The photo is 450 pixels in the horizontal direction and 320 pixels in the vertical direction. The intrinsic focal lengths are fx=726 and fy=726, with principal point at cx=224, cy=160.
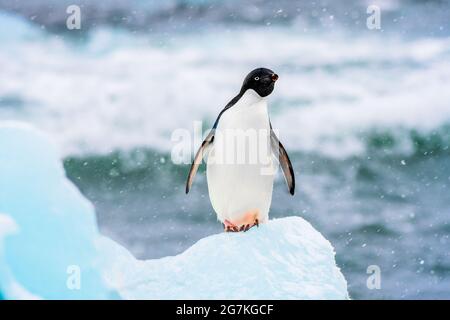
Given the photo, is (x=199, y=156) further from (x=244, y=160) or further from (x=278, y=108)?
(x=278, y=108)

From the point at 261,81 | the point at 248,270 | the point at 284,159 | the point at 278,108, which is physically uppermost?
the point at 261,81

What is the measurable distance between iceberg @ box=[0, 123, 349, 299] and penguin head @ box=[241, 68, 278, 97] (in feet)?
1.85

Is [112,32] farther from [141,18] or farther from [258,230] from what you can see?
[258,230]

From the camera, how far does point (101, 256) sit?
320cm

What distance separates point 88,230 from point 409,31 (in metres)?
1.70

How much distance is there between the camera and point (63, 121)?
3262 mm

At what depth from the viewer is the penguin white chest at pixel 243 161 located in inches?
116

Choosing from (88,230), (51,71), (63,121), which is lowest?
(88,230)

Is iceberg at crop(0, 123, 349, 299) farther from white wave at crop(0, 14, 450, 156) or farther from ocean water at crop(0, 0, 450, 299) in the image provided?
white wave at crop(0, 14, 450, 156)

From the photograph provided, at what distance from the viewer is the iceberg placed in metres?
3.00

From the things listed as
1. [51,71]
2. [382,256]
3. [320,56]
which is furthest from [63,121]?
[382,256]

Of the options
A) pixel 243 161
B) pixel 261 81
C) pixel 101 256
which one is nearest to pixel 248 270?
pixel 243 161

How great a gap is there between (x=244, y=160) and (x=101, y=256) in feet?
2.61
